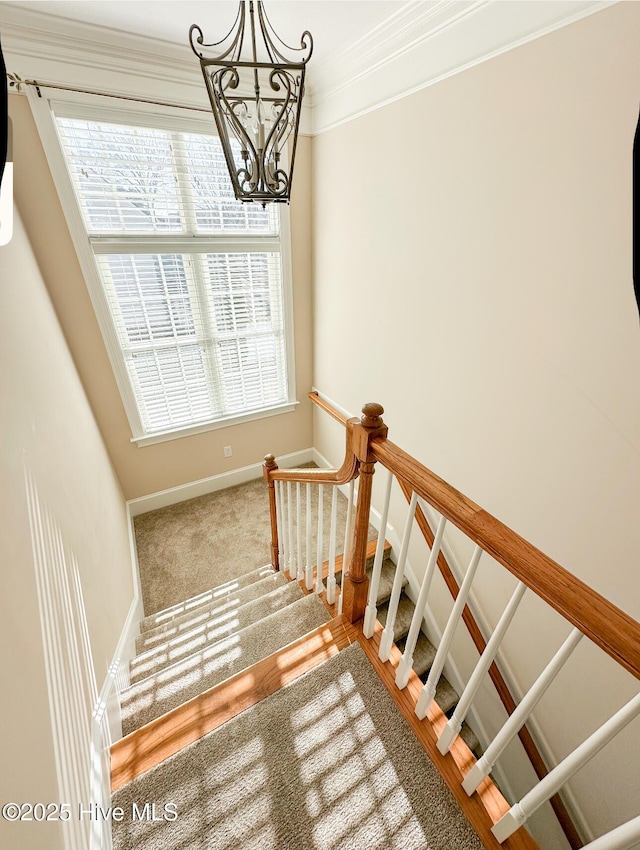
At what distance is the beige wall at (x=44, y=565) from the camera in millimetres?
801

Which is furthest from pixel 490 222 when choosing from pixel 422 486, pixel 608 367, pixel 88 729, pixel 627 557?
pixel 88 729

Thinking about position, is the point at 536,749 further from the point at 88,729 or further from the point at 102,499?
the point at 102,499

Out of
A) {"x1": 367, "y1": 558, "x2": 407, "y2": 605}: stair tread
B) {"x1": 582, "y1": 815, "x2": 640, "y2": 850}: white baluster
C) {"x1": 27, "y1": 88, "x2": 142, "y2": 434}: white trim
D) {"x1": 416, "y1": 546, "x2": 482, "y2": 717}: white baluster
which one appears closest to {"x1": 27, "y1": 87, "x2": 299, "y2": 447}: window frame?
{"x1": 27, "y1": 88, "x2": 142, "y2": 434}: white trim

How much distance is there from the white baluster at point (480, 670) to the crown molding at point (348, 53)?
1.71m

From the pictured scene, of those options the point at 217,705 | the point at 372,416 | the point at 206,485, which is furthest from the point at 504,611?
the point at 206,485

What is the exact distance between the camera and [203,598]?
2.49 metres

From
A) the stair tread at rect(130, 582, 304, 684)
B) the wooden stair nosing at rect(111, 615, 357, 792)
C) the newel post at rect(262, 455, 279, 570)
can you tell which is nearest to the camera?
the wooden stair nosing at rect(111, 615, 357, 792)

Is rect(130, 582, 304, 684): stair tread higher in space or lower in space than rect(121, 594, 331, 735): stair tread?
lower

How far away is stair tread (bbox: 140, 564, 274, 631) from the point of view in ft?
7.68

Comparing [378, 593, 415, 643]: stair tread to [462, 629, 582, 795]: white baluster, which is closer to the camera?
[462, 629, 582, 795]: white baluster

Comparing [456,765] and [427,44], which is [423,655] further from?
[427,44]

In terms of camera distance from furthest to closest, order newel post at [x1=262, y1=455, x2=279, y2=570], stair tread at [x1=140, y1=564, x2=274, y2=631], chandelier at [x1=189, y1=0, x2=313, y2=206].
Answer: stair tread at [x1=140, y1=564, x2=274, y2=631] → newel post at [x1=262, y1=455, x2=279, y2=570] → chandelier at [x1=189, y1=0, x2=313, y2=206]

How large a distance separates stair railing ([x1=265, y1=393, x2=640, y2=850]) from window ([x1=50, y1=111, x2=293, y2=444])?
1.94 metres

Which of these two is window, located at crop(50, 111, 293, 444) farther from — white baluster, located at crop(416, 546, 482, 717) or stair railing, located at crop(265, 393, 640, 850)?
white baluster, located at crop(416, 546, 482, 717)
